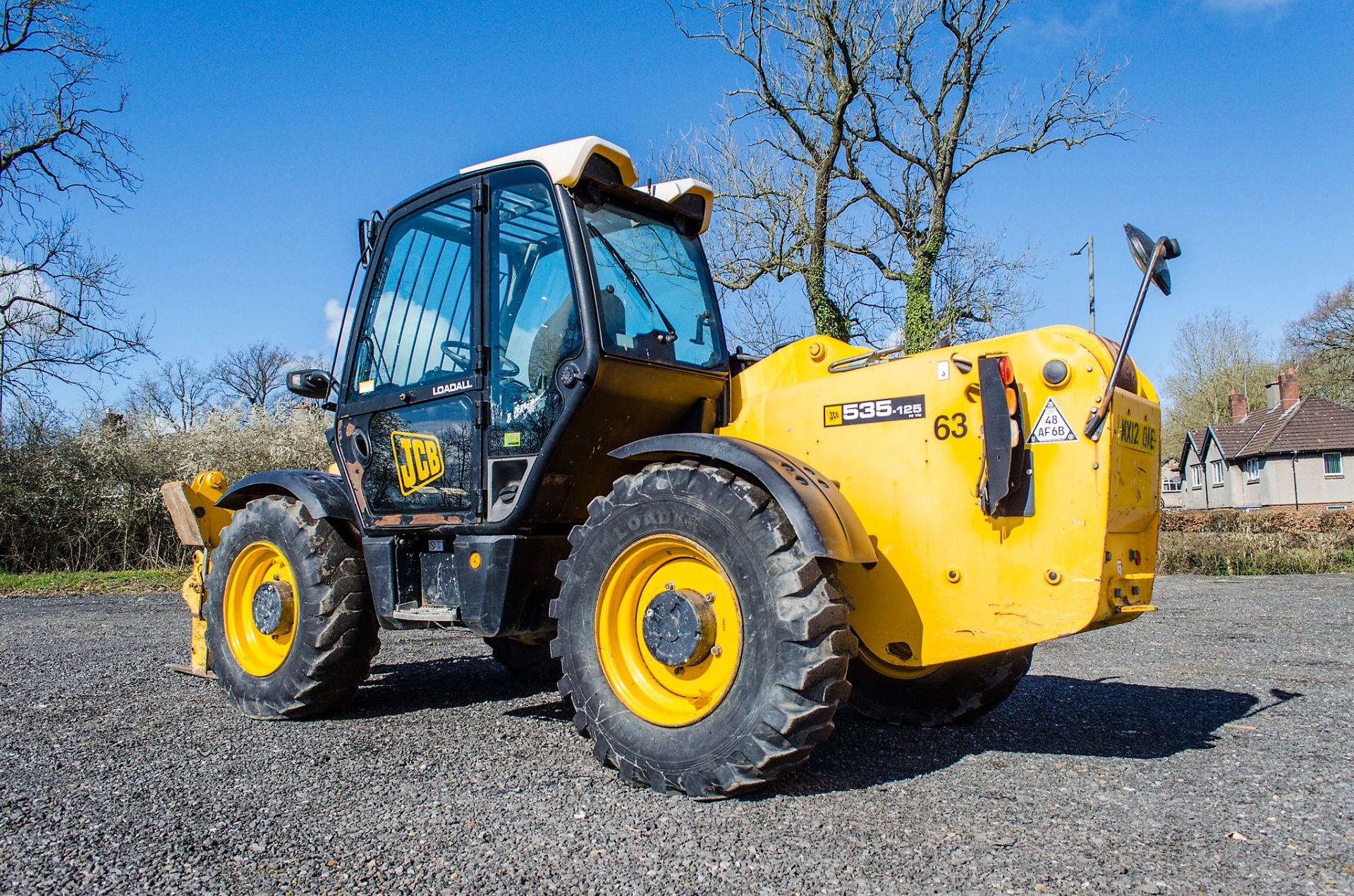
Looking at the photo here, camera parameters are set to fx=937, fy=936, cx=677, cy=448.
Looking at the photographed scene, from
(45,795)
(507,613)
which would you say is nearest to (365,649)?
(507,613)

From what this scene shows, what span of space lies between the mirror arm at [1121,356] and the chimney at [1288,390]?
48636 mm

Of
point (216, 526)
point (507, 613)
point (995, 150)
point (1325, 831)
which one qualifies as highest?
point (995, 150)

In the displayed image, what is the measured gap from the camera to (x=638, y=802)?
344 cm

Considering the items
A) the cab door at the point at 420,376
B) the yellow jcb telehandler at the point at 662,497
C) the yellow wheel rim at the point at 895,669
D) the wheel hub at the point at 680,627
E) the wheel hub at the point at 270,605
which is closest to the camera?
the yellow jcb telehandler at the point at 662,497

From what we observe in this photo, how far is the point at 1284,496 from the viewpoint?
41.8 m

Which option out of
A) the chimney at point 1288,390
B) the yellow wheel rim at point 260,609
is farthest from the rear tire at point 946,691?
the chimney at point 1288,390

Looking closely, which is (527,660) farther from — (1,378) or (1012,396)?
(1,378)

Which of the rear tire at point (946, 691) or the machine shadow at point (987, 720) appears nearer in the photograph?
the machine shadow at point (987, 720)

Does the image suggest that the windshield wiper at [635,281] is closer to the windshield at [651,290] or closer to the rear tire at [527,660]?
the windshield at [651,290]

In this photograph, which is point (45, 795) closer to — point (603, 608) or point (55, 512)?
point (603, 608)

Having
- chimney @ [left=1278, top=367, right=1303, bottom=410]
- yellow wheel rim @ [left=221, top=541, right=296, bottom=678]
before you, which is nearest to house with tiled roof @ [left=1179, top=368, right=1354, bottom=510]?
chimney @ [left=1278, top=367, right=1303, bottom=410]

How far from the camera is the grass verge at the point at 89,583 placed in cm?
1385

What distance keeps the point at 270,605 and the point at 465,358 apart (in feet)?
5.85

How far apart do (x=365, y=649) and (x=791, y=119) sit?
1690 centimetres
